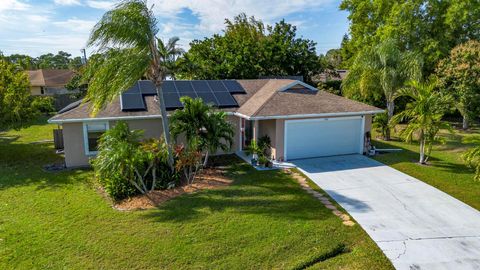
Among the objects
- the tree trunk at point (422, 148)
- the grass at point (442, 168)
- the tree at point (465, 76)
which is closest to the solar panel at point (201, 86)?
the grass at point (442, 168)

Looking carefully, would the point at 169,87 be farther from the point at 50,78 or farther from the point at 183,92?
the point at 50,78

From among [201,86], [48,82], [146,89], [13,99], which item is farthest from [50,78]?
[201,86]

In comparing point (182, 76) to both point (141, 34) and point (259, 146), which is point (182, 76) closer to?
point (259, 146)

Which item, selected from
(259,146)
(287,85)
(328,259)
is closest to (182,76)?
(287,85)

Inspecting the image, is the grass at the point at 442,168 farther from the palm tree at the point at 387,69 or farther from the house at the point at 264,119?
the palm tree at the point at 387,69

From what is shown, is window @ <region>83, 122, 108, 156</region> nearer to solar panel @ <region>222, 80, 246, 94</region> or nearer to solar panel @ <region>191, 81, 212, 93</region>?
solar panel @ <region>191, 81, 212, 93</region>

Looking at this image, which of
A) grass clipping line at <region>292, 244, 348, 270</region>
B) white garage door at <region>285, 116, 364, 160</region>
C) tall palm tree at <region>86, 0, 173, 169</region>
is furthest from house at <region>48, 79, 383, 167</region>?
grass clipping line at <region>292, 244, 348, 270</region>

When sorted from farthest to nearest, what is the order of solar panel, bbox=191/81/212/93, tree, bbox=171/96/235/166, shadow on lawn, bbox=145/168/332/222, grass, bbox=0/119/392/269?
solar panel, bbox=191/81/212/93, tree, bbox=171/96/235/166, shadow on lawn, bbox=145/168/332/222, grass, bbox=0/119/392/269
